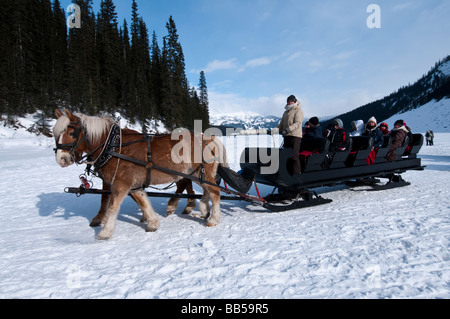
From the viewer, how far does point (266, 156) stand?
199 inches

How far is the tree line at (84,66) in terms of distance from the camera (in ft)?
82.0

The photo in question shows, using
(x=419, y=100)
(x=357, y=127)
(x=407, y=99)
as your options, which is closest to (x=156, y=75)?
(x=357, y=127)

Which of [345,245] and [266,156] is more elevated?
[266,156]

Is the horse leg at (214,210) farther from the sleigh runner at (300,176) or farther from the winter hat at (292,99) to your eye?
the winter hat at (292,99)

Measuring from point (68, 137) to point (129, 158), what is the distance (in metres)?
0.89

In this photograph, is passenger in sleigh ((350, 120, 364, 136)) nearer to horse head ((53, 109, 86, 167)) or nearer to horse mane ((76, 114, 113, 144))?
horse mane ((76, 114, 113, 144))

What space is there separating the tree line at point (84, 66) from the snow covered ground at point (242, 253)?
81.3 feet

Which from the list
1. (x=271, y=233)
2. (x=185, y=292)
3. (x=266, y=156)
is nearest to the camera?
(x=185, y=292)

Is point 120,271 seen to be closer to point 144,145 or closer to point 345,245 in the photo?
point 144,145

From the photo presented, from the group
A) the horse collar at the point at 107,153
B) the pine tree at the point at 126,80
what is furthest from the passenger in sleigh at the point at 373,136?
the pine tree at the point at 126,80

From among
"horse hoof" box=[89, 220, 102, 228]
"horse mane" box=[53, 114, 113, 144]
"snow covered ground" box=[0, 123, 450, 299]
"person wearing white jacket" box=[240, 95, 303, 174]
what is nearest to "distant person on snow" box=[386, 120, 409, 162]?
"snow covered ground" box=[0, 123, 450, 299]
